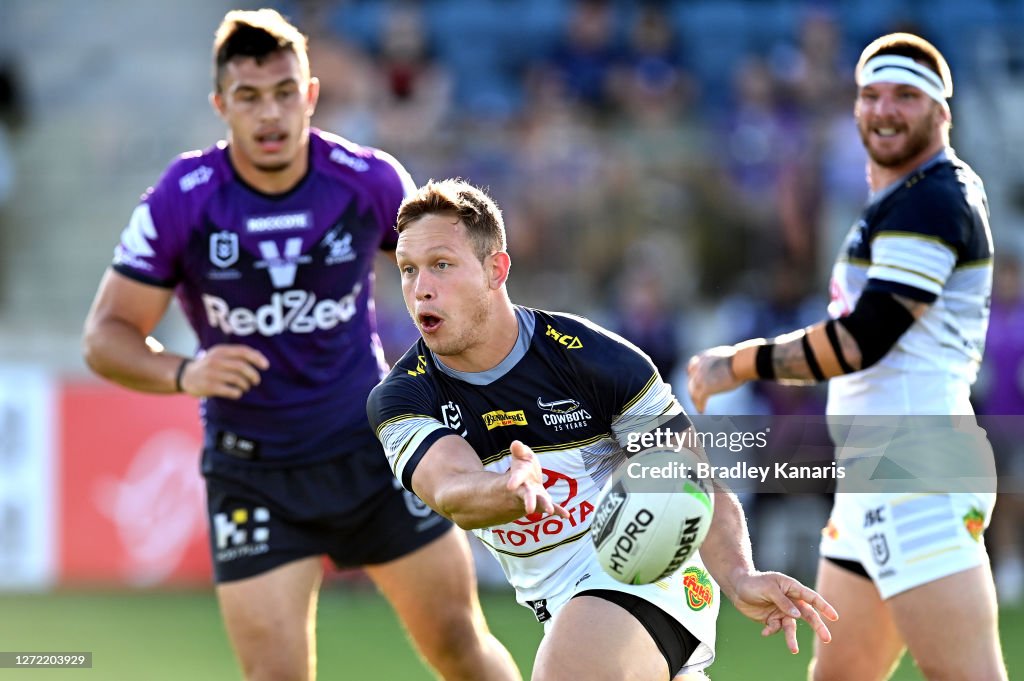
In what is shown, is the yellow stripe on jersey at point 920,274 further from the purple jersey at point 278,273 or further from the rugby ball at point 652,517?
the purple jersey at point 278,273

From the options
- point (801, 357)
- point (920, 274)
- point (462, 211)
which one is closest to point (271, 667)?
point (462, 211)

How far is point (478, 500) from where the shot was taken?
4.01m

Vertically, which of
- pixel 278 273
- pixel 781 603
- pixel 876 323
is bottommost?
pixel 781 603

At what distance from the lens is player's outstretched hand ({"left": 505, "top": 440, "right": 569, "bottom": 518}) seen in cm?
384

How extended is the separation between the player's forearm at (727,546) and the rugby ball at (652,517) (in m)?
0.12

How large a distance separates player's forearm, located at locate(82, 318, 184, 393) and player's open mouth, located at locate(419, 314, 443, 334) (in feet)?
4.64

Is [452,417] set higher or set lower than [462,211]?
lower

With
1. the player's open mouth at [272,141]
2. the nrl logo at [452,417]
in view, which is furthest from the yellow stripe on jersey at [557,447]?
the player's open mouth at [272,141]

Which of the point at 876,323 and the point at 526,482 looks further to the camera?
the point at 876,323

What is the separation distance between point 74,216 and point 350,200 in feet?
29.1

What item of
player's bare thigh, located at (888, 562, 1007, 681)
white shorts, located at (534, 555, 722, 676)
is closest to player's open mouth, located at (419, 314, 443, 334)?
white shorts, located at (534, 555, 722, 676)

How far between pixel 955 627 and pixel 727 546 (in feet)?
3.27

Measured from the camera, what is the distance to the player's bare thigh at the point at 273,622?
543 cm

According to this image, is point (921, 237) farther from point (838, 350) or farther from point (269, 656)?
point (269, 656)
